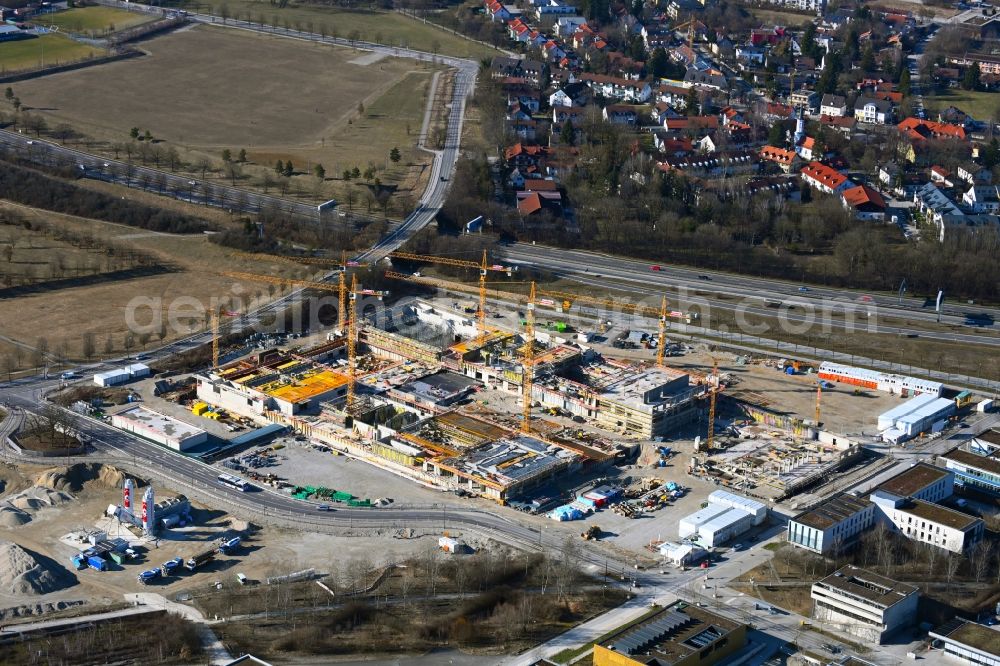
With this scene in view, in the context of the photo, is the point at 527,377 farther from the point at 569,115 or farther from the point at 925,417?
the point at 569,115

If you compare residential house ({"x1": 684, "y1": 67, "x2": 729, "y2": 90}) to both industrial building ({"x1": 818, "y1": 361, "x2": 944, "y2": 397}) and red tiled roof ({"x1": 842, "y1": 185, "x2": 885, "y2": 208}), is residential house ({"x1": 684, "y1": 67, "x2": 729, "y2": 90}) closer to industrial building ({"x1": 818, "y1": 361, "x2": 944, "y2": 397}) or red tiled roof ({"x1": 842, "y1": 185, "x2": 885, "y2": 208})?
red tiled roof ({"x1": 842, "y1": 185, "x2": 885, "y2": 208})

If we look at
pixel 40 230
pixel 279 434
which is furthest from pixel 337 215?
pixel 279 434

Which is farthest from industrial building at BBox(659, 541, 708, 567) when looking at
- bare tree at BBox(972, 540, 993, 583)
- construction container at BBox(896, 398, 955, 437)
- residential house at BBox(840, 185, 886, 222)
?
residential house at BBox(840, 185, 886, 222)

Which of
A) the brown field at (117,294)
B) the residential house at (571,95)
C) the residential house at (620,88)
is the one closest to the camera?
the brown field at (117,294)

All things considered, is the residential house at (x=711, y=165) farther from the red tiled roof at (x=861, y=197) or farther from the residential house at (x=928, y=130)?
the residential house at (x=928, y=130)

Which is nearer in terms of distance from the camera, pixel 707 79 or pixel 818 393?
pixel 818 393

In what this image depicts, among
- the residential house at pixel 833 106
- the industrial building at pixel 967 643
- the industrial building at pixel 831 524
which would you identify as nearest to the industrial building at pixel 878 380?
the industrial building at pixel 831 524

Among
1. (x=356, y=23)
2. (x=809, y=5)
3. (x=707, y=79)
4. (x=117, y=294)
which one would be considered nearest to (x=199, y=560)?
(x=117, y=294)
